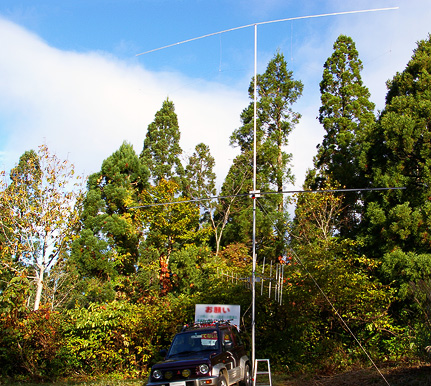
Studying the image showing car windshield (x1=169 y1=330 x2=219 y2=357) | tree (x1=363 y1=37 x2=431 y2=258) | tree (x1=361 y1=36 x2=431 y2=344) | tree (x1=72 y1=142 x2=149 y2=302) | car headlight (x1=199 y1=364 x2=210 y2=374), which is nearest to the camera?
car headlight (x1=199 y1=364 x2=210 y2=374)

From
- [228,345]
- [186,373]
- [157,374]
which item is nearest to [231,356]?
[228,345]

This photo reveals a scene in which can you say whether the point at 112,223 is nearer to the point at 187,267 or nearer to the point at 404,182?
the point at 187,267

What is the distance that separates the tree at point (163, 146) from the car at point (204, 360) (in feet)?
69.3

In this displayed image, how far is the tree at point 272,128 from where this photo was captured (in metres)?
27.9

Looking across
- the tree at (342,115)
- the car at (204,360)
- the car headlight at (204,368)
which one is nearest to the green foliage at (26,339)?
the car at (204,360)

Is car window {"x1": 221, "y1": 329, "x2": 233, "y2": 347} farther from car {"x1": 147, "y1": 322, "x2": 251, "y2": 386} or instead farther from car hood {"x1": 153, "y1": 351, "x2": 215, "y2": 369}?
car hood {"x1": 153, "y1": 351, "x2": 215, "y2": 369}

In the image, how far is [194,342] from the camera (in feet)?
29.0

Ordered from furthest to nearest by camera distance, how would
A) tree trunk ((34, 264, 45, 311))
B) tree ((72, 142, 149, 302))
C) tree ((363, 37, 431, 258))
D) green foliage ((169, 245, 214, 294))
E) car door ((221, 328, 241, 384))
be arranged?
green foliage ((169, 245, 214, 294)) → tree ((72, 142, 149, 302)) → tree trunk ((34, 264, 45, 311)) → tree ((363, 37, 431, 258)) → car door ((221, 328, 241, 384))

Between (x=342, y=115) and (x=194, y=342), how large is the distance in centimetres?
2018

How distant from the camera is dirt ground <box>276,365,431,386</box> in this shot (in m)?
7.73

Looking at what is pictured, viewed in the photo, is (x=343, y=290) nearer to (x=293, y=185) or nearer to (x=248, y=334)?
(x=248, y=334)

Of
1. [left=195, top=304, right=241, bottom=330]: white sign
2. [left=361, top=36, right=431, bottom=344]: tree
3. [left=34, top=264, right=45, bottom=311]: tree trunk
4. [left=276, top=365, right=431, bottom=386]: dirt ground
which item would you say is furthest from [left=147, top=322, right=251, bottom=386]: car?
[left=34, top=264, right=45, bottom=311]: tree trunk

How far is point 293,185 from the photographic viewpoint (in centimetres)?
2831

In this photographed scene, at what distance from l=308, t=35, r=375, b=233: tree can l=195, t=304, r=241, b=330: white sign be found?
13.5 metres
